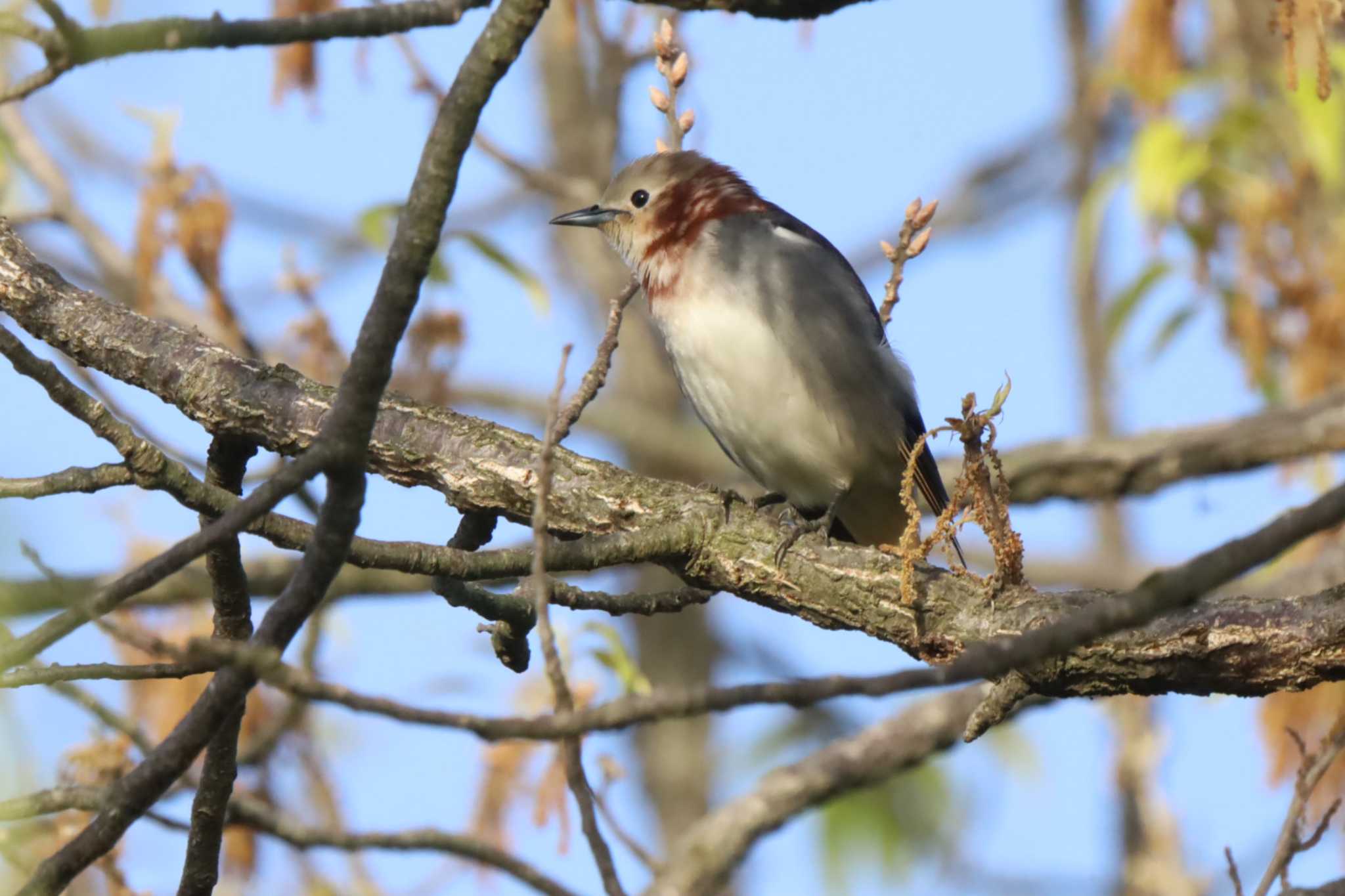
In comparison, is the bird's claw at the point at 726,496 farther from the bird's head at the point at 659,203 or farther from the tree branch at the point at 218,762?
the bird's head at the point at 659,203

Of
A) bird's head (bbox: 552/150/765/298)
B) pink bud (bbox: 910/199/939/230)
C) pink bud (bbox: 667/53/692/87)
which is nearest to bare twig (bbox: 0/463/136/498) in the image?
A: pink bud (bbox: 667/53/692/87)

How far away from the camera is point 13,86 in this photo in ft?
8.66

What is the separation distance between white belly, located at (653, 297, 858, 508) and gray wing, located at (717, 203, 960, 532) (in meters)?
0.10

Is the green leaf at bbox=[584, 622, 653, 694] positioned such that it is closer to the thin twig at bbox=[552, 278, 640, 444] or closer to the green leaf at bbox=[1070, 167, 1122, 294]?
the thin twig at bbox=[552, 278, 640, 444]

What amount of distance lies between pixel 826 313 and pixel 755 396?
420 millimetres

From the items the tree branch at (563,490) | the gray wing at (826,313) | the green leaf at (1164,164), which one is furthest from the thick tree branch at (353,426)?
the green leaf at (1164,164)

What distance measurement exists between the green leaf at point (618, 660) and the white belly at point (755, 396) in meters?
1.00

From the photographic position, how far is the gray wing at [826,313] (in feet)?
18.4

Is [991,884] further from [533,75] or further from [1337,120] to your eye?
[533,75]

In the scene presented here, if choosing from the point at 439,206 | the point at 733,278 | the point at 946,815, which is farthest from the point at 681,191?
the point at 946,815

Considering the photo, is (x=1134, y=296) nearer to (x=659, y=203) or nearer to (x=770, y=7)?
(x=659, y=203)

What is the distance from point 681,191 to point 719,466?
3.54 metres

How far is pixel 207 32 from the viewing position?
2.53m

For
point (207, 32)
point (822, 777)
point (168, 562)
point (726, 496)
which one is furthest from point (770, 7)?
point (822, 777)
